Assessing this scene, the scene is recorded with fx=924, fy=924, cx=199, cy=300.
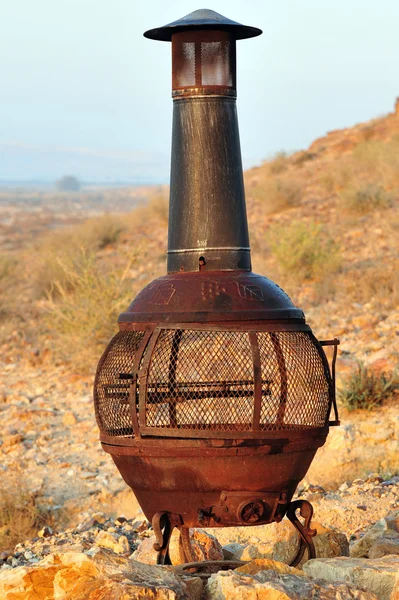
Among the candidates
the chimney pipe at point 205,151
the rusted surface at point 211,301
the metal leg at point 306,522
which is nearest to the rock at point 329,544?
the metal leg at point 306,522

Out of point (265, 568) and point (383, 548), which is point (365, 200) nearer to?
point (383, 548)

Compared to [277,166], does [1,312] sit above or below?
below

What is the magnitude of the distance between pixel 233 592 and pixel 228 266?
141cm

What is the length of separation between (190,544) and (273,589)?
1010mm

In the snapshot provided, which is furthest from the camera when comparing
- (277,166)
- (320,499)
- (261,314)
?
(277,166)

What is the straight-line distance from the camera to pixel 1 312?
40.4 feet

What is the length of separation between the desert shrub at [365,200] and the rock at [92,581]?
1349 cm

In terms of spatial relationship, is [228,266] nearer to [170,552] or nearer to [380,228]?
[170,552]

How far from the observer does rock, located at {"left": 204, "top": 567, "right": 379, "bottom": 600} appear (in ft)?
10.5

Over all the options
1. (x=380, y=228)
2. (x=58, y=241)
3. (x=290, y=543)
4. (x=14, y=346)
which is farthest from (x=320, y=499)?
(x=58, y=241)

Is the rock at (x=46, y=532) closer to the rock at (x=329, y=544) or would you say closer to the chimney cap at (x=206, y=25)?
the rock at (x=329, y=544)

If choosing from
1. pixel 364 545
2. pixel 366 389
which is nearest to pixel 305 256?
pixel 366 389

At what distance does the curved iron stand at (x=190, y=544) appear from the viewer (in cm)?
386

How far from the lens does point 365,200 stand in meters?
16.3
